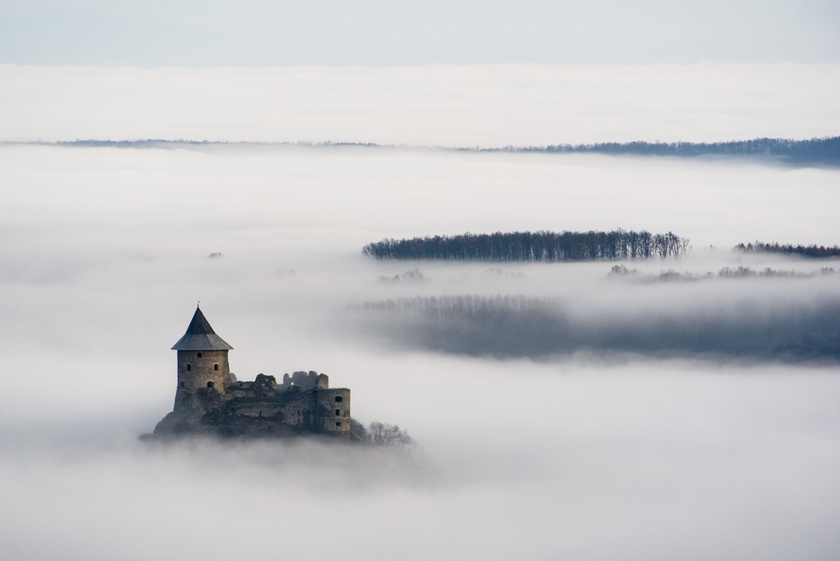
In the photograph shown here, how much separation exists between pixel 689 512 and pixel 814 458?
91.3 ft

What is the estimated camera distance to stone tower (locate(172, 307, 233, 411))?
11306 cm

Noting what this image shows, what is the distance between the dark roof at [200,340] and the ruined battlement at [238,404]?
0.06 m

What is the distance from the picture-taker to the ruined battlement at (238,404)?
112m

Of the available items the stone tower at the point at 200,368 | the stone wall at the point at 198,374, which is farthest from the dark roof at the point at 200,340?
the stone wall at the point at 198,374

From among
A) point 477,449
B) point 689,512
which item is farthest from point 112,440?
point 689,512

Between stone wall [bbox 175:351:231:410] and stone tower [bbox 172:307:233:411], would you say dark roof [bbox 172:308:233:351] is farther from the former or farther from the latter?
stone wall [bbox 175:351:231:410]

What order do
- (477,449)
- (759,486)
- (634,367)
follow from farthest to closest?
(634,367) → (759,486) → (477,449)

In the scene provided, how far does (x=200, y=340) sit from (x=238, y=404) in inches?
193

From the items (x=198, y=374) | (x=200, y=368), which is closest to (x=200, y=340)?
(x=200, y=368)

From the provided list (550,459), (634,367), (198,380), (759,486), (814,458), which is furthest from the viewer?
(634,367)

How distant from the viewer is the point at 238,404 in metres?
112

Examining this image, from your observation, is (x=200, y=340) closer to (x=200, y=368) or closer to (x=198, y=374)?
(x=200, y=368)

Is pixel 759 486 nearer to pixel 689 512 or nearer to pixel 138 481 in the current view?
pixel 689 512

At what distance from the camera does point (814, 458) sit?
174 m
